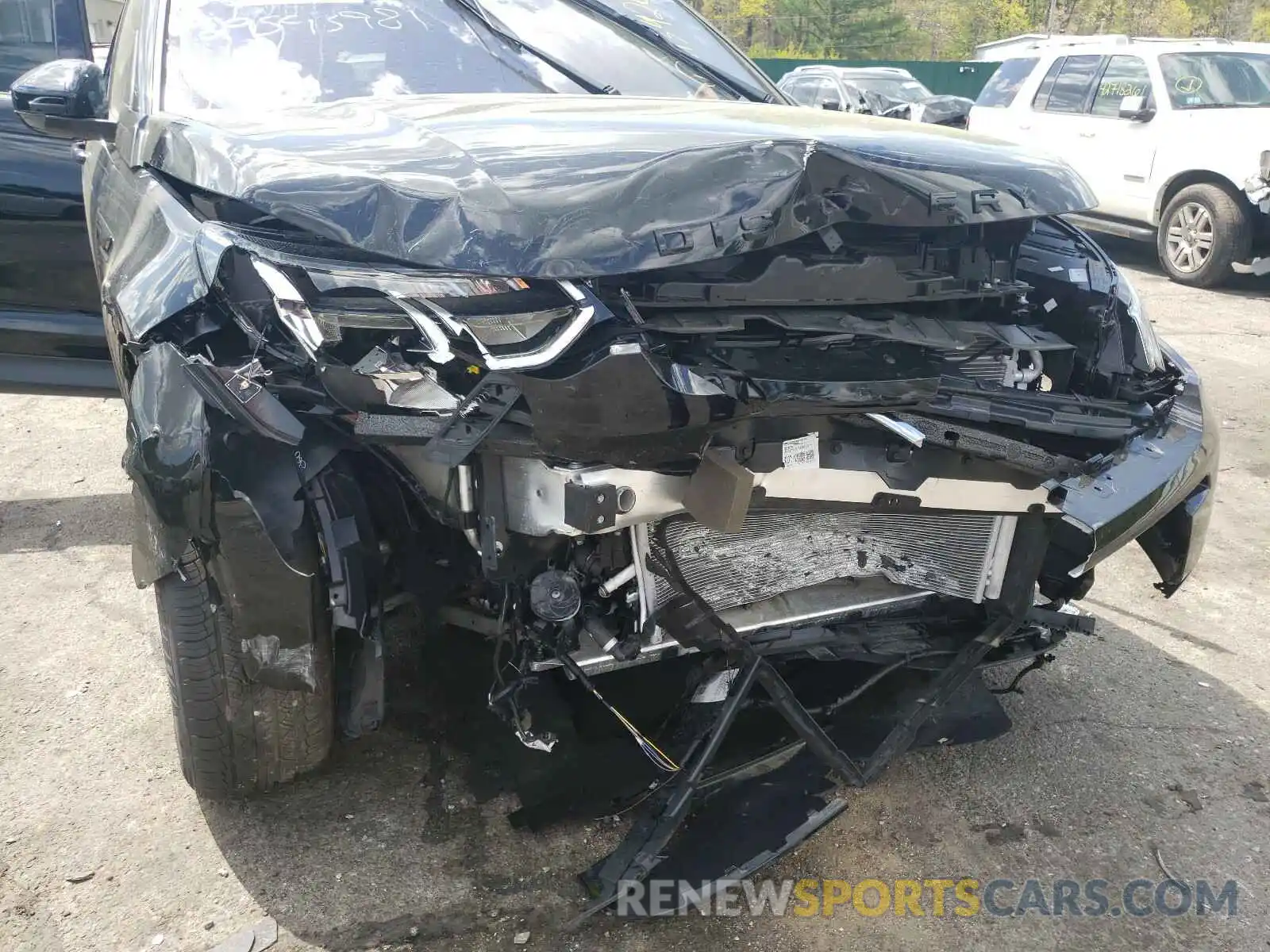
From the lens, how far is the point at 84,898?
6.61 feet

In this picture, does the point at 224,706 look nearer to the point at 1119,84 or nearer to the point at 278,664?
the point at 278,664

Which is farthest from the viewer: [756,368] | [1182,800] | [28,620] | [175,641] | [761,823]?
[28,620]

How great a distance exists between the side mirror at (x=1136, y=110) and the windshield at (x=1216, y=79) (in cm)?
18

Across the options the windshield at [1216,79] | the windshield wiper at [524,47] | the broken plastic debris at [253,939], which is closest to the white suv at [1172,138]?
the windshield at [1216,79]

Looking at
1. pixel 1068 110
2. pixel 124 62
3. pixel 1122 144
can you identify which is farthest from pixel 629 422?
Result: pixel 1068 110

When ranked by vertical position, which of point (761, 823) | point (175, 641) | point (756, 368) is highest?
point (756, 368)

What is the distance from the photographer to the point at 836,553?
230 centimetres

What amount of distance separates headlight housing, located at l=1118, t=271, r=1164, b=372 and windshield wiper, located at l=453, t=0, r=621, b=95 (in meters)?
1.41

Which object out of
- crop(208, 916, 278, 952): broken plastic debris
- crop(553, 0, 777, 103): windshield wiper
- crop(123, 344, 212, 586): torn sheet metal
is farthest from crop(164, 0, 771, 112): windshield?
crop(208, 916, 278, 952): broken plastic debris

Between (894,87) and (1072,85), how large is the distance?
502cm

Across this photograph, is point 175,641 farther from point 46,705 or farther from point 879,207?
point 879,207

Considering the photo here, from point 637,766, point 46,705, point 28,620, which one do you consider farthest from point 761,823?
point 28,620

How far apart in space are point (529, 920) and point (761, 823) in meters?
0.50

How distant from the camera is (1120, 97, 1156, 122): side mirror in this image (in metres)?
8.27
